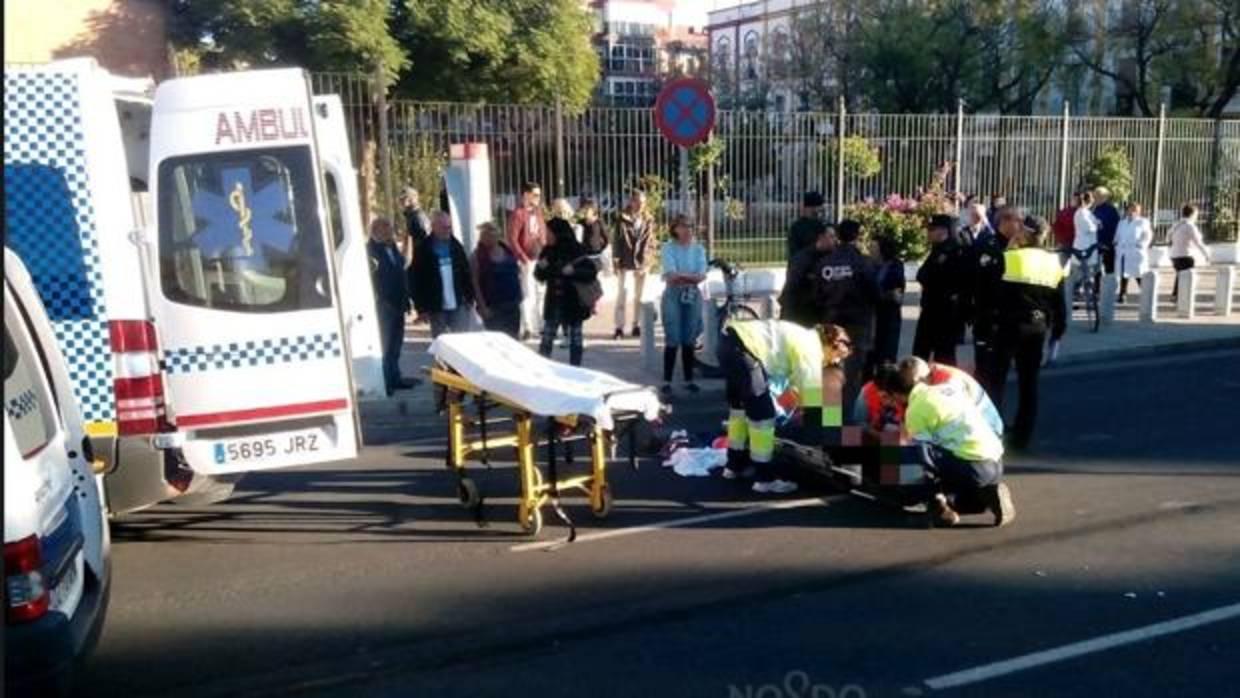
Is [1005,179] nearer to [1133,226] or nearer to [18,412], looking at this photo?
[1133,226]

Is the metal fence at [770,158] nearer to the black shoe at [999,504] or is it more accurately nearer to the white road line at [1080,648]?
the black shoe at [999,504]

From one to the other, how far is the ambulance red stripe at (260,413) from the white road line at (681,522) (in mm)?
1338

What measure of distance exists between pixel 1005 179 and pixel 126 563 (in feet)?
61.6

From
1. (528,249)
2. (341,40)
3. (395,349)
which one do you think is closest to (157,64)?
(341,40)

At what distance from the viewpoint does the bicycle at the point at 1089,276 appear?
50.8ft

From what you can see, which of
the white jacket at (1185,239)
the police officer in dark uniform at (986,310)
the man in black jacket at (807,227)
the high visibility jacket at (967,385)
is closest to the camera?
the high visibility jacket at (967,385)

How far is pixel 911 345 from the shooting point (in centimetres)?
→ 1407

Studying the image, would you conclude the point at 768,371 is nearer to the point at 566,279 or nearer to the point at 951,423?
the point at 951,423

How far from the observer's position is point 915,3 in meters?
41.0

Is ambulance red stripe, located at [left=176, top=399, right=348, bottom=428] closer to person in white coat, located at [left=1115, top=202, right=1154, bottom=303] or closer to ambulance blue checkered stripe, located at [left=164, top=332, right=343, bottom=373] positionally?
ambulance blue checkered stripe, located at [left=164, top=332, right=343, bottom=373]

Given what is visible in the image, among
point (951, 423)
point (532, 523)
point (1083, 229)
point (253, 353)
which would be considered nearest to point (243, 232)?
point (253, 353)

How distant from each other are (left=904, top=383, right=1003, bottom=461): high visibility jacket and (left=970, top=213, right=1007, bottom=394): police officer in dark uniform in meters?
2.05

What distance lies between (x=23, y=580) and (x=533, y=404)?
314cm

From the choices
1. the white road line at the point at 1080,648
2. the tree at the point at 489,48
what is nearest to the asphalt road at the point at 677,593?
the white road line at the point at 1080,648
